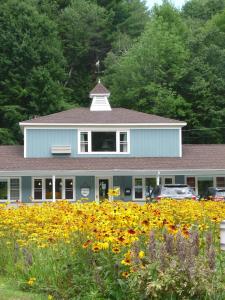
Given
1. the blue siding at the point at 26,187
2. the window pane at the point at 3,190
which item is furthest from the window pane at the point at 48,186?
the window pane at the point at 3,190

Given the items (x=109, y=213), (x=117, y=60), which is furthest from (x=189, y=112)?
(x=109, y=213)

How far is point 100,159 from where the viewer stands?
41406mm

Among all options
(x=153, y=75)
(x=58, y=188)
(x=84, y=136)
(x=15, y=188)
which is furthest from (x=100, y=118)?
(x=153, y=75)

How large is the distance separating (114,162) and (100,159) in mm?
1241

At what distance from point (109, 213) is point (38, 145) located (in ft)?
107

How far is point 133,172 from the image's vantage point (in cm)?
3919

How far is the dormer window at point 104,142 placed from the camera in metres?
42.0

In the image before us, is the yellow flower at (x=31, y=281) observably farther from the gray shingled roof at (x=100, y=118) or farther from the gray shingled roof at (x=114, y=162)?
the gray shingled roof at (x=100, y=118)

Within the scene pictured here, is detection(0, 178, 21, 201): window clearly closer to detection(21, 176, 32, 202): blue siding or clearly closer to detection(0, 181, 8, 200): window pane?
detection(0, 181, 8, 200): window pane

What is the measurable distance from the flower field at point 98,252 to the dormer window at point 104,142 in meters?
30.9

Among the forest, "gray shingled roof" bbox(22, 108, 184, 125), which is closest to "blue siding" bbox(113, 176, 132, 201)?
"gray shingled roof" bbox(22, 108, 184, 125)

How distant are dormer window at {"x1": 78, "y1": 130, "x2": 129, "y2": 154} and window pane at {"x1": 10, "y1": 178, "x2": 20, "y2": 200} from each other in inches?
181

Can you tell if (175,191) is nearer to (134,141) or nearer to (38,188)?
(134,141)

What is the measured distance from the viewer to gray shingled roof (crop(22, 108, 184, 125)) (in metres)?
41.9
